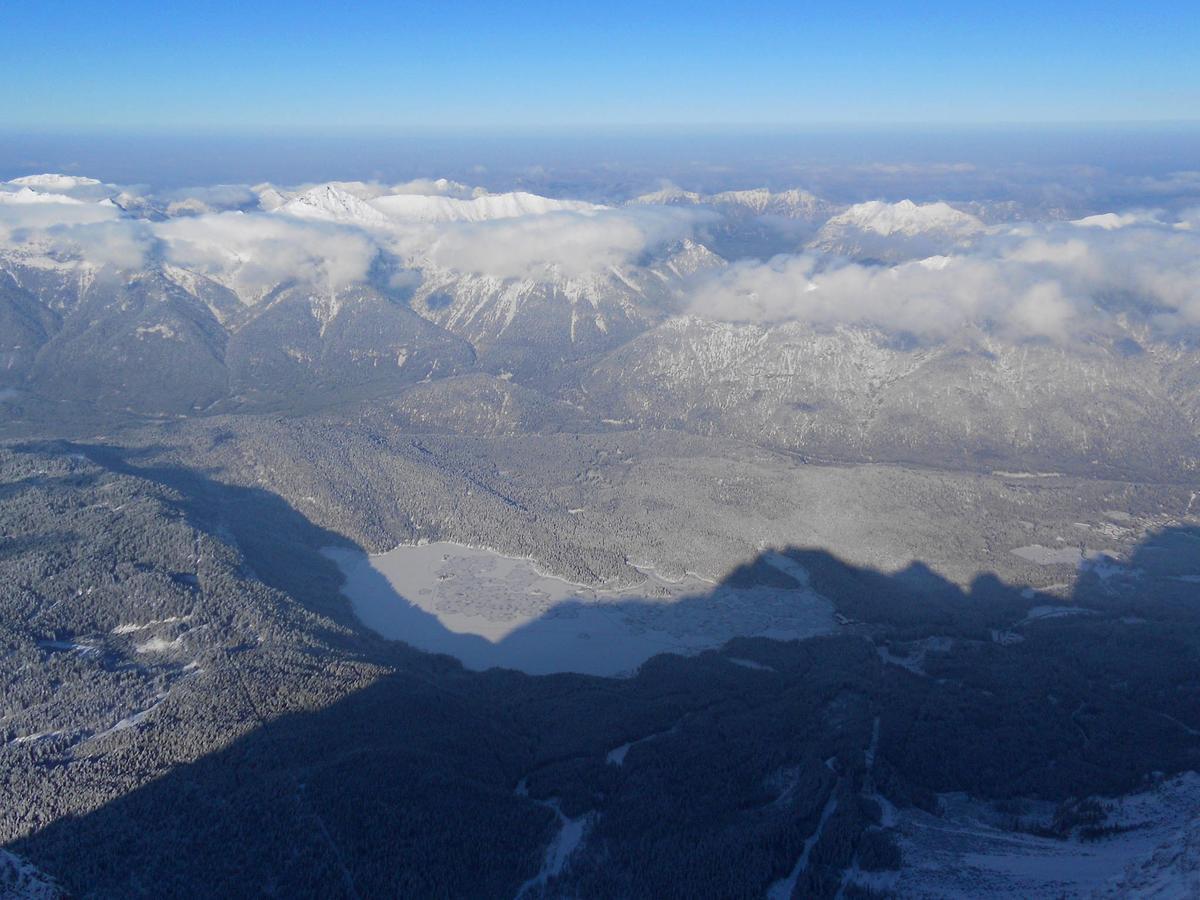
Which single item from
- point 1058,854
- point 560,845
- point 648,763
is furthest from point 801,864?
point 1058,854

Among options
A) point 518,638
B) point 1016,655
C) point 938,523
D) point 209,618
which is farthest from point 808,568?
point 209,618

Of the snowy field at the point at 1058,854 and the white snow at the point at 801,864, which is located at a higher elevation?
the snowy field at the point at 1058,854

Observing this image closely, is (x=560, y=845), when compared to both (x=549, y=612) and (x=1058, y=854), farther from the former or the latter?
(x=549, y=612)

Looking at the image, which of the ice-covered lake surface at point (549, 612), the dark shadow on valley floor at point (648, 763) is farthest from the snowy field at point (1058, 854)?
the ice-covered lake surface at point (549, 612)

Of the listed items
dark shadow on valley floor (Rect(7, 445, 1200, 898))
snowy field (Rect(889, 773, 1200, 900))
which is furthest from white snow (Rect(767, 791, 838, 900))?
snowy field (Rect(889, 773, 1200, 900))

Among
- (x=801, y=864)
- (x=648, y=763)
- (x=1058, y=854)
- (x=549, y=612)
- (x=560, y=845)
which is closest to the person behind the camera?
(x=1058, y=854)

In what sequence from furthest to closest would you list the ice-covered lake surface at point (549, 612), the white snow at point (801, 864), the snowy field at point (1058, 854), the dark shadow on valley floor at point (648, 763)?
the ice-covered lake surface at point (549, 612) < the dark shadow on valley floor at point (648, 763) < the white snow at point (801, 864) < the snowy field at point (1058, 854)

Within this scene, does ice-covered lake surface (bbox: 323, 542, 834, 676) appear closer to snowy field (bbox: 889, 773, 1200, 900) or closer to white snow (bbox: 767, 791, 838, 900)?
white snow (bbox: 767, 791, 838, 900)

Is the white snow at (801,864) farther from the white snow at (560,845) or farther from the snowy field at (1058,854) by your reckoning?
the white snow at (560,845)
